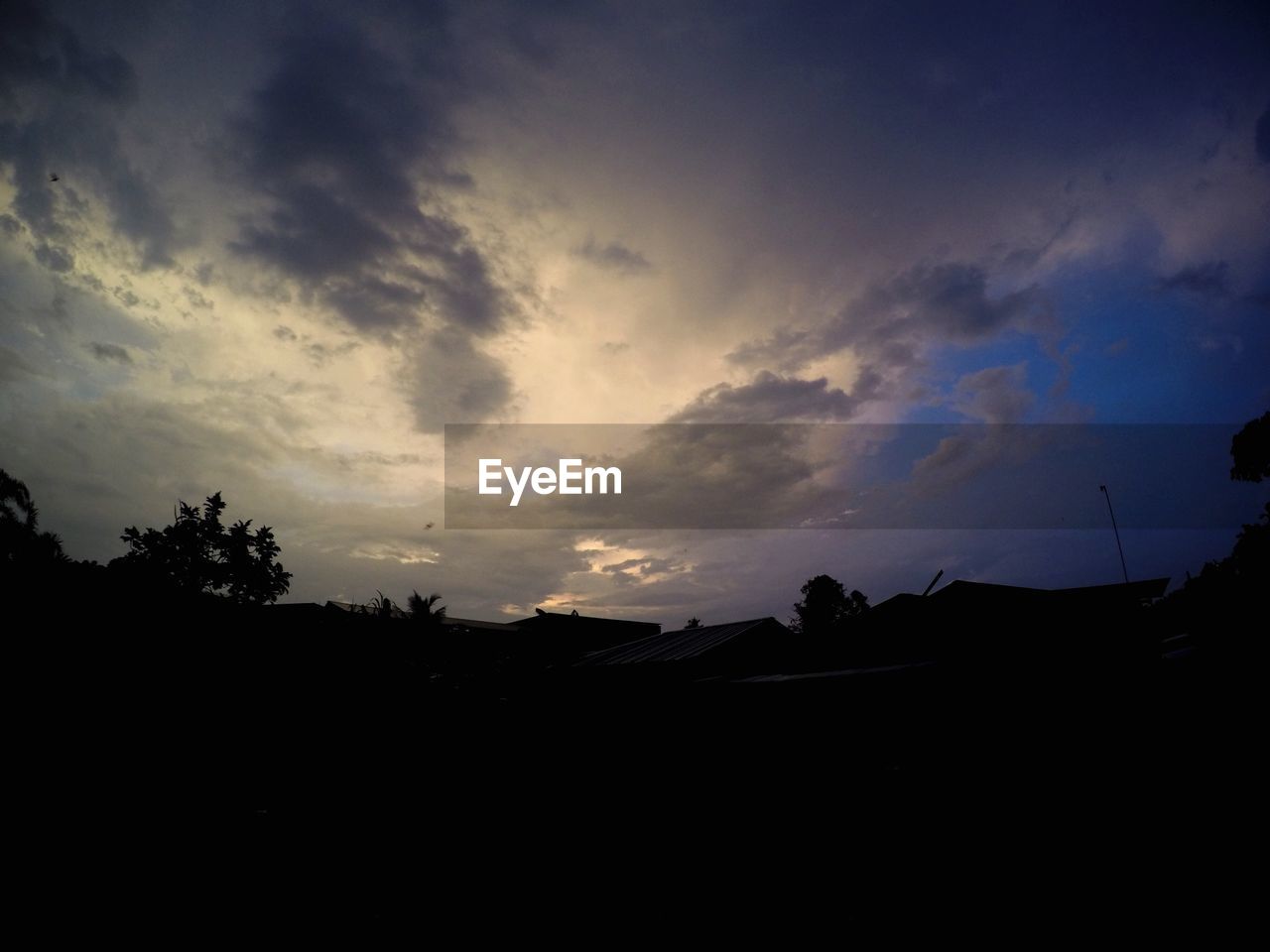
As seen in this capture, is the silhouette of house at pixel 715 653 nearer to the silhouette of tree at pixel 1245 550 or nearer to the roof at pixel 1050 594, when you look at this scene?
the roof at pixel 1050 594

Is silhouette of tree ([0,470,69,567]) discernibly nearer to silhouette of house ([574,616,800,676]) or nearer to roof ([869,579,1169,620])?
silhouette of house ([574,616,800,676])

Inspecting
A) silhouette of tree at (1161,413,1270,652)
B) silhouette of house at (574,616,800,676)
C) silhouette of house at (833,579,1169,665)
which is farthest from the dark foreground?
silhouette of tree at (1161,413,1270,652)

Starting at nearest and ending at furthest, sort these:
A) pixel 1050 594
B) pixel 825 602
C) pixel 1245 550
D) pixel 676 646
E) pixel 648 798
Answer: pixel 648 798 < pixel 1050 594 < pixel 676 646 < pixel 1245 550 < pixel 825 602

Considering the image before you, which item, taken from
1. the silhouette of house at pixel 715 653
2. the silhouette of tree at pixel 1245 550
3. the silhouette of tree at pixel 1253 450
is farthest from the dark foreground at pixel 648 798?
the silhouette of tree at pixel 1253 450

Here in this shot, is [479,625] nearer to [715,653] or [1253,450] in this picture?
[715,653]

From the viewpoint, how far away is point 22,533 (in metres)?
21.4

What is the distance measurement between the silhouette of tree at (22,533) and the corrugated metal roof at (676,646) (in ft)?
70.8

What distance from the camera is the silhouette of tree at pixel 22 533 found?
66.9 ft

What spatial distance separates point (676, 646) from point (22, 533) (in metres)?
27.7

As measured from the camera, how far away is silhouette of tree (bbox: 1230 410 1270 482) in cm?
2878

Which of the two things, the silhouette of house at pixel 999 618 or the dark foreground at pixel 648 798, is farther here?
the silhouette of house at pixel 999 618

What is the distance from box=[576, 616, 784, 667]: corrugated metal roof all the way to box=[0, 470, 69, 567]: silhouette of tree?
21.6 metres

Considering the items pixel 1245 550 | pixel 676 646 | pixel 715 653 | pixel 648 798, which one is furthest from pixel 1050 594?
pixel 1245 550

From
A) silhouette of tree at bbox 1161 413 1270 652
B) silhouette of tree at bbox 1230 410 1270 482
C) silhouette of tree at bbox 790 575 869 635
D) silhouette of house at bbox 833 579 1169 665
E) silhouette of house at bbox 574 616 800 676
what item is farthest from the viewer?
silhouette of tree at bbox 790 575 869 635
